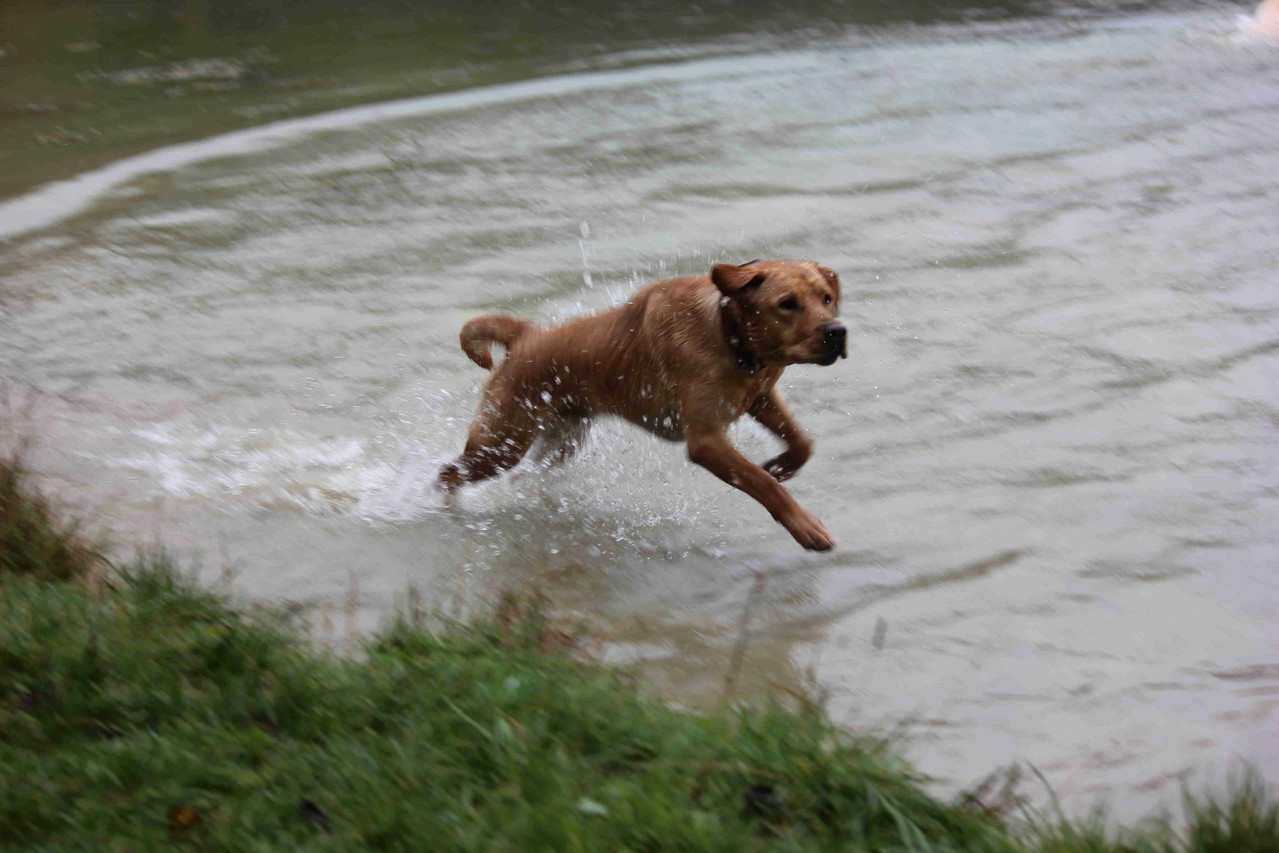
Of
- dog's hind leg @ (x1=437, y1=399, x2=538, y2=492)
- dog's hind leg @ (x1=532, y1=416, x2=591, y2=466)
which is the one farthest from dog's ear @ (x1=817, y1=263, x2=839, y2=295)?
dog's hind leg @ (x1=437, y1=399, x2=538, y2=492)

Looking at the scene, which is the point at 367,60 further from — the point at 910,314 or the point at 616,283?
the point at 910,314

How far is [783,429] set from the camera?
6.08 meters

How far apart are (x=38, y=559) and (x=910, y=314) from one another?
5.61m

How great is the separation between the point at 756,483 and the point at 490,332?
1.66 metres

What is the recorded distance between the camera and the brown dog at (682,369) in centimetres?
550

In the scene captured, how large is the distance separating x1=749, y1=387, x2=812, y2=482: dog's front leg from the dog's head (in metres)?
0.48

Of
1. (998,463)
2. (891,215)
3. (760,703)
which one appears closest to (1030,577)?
(998,463)

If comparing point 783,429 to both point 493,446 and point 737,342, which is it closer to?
point 737,342

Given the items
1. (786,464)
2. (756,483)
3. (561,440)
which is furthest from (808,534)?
(561,440)

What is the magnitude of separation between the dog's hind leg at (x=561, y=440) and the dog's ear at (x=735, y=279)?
50.6 inches

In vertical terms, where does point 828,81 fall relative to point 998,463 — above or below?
above

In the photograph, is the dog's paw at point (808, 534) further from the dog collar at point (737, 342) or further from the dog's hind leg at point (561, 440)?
the dog's hind leg at point (561, 440)

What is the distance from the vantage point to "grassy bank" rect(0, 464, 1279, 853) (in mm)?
3146

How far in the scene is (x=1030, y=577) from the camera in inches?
223
